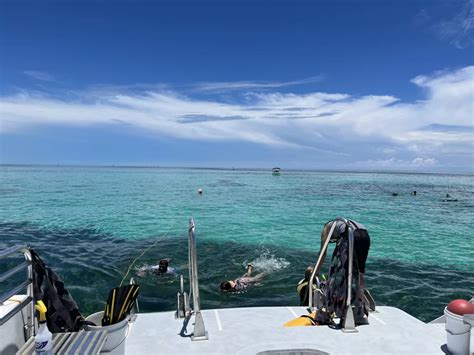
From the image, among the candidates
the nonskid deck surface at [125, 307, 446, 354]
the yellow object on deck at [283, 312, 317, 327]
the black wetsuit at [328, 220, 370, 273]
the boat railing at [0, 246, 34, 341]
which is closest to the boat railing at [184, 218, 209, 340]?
the nonskid deck surface at [125, 307, 446, 354]

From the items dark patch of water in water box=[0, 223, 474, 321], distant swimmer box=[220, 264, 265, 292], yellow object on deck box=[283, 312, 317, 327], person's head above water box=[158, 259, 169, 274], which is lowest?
dark patch of water in water box=[0, 223, 474, 321]

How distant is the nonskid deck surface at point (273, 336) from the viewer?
14.7 ft

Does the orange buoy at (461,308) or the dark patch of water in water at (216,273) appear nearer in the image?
the orange buoy at (461,308)

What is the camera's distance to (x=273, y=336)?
4820mm

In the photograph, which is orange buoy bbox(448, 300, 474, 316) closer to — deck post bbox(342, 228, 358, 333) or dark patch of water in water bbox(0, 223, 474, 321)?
deck post bbox(342, 228, 358, 333)

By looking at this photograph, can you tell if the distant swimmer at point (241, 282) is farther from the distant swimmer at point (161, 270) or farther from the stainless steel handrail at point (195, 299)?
the stainless steel handrail at point (195, 299)

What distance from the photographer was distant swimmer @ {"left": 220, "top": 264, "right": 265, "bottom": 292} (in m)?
10.6

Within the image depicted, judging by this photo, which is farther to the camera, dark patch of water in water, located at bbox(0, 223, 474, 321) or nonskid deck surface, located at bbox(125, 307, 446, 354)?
dark patch of water in water, located at bbox(0, 223, 474, 321)

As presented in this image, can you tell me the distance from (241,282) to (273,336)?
20.8 feet

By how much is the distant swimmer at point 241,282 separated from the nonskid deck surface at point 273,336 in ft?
16.7

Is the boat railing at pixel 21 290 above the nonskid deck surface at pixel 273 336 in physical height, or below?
above

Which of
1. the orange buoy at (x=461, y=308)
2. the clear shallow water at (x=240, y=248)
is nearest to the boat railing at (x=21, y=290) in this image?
the orange buoy at (x=461, y=308)

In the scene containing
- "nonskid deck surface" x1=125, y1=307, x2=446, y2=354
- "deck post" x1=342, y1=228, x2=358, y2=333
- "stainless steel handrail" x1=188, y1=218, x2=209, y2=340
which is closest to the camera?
"nonskid deck surface" x1=125, y1=307, x2=446, y2=354

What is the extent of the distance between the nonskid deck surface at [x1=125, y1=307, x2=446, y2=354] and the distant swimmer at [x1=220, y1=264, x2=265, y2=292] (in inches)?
201
